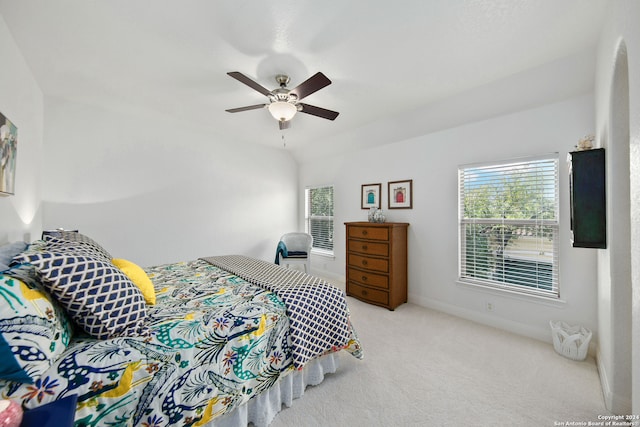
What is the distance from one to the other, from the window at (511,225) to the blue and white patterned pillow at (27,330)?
3.49 metres

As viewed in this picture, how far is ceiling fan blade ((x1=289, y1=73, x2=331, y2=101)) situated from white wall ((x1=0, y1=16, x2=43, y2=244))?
2116 mm

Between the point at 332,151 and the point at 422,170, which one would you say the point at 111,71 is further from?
the point at 422,170

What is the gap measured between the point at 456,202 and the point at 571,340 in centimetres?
162

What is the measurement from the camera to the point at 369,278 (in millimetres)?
3398

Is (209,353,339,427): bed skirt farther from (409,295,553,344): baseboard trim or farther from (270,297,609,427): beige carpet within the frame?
(409,295,553,344): baseboard trim

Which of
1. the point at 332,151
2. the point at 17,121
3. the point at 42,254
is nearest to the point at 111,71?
the point at 17,121

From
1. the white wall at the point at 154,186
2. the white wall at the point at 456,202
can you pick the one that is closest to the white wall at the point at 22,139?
the white wall at the point at 154,186

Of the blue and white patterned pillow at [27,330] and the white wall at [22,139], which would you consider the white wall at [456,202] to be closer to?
the blue and white patterned pillow at [27,330]

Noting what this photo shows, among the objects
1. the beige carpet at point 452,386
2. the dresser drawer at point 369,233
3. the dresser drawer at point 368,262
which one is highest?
the dresser drawer at point 369,233

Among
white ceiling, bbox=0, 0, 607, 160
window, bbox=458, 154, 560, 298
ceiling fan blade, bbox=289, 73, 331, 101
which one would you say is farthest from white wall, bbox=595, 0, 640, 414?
ceiling fan blade, bbox=289, 73, 331, 101

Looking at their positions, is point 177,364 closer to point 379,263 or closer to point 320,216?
point 379,263

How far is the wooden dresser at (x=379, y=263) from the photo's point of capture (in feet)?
10.5

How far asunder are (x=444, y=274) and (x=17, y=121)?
4566mm

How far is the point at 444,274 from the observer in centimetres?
314
